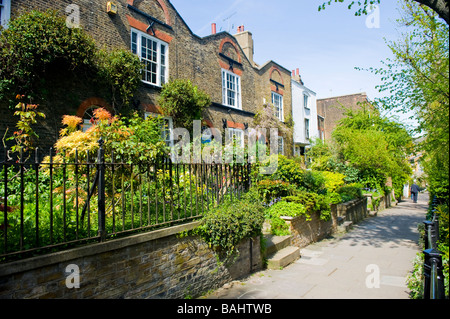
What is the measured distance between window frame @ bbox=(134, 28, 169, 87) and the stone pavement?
8.20 meters

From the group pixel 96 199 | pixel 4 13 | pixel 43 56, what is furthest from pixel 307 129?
pixel 96 199

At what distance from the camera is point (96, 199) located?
16.9ft

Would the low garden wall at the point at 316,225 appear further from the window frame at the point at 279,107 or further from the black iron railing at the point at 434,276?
the window frame at the point at 279,107

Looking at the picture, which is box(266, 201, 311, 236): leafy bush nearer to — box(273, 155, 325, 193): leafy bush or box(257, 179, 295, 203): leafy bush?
box(257, 179, 295, 203): leafy bush

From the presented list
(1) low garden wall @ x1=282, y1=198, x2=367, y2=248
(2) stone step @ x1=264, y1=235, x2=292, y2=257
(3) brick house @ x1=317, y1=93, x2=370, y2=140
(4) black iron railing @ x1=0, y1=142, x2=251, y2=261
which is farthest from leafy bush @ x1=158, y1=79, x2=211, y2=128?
(3) brick house @ x1=317, y1=93, x2=370, y2=140

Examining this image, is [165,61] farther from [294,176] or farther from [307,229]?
[307,229]

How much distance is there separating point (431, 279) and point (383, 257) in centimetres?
511

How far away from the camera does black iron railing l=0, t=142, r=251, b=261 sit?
341 centimetres

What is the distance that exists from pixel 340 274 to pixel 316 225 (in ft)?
11.0

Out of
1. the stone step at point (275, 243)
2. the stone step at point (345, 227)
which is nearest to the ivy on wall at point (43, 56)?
the stone step at point (275, 243)

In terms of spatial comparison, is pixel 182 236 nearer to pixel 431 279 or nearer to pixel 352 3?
pixel 431 279

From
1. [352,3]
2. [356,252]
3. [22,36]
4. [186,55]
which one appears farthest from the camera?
[186,55]
